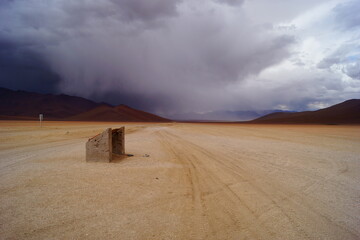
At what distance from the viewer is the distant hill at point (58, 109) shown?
13388 cm

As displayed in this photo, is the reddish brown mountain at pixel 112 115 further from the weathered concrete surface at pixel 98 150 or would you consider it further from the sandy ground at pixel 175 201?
the sandy ground at pixel 175 201

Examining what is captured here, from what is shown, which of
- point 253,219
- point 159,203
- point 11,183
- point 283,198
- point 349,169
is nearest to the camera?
point 253,219

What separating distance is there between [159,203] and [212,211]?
1.24 meters

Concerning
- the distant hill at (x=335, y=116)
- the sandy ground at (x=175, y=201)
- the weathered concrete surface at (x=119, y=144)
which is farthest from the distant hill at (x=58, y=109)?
the sandy ground at (x=175, y=201)

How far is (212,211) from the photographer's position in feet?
15.5

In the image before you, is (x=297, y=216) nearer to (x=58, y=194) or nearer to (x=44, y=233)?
(x=44, y=233)

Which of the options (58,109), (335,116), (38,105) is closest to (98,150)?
(335,116)

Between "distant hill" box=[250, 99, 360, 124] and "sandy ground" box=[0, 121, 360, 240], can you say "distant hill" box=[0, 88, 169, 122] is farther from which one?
"sandy ground" box=[0, 121, 360, 240]

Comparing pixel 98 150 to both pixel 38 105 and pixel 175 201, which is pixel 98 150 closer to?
pixel 175 201

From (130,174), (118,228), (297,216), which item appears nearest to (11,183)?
(130,174)

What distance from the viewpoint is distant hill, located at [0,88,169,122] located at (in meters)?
134

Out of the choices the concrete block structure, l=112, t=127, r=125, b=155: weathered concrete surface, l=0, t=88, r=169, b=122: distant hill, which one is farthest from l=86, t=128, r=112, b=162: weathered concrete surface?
l=0, t=88, r=169, b=122: distant hill

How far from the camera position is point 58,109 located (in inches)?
6225

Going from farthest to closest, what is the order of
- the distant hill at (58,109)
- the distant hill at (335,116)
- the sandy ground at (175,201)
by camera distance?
the distant hill at (58,109)
the distant hill at (335,116)
the sandy ground at (175,201)
